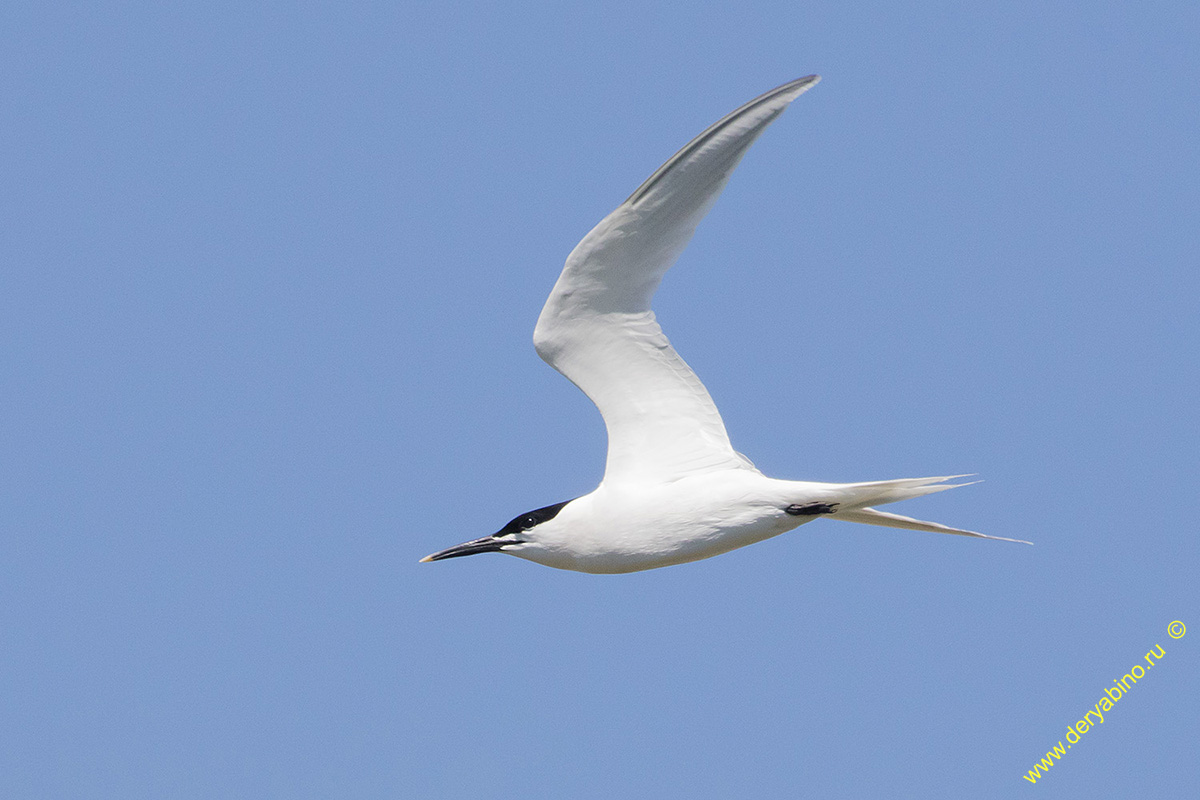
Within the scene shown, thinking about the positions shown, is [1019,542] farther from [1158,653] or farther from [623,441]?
[623,441]

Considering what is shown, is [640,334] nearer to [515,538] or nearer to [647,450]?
[647,450]

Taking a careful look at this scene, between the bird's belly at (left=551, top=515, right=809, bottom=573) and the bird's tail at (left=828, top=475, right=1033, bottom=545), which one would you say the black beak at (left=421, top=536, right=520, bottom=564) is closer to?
the bird's belly at (left=551, top=515, right=809, bottom=573)

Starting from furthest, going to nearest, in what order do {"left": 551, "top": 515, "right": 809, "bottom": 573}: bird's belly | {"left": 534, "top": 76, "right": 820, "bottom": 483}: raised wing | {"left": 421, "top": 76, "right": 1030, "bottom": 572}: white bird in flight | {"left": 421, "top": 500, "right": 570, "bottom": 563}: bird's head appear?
{"left": 421, "top": 500, "right": 570, "bottom": 563}: bird's head, {"left": 551, "top": 515, "right": 809, "bottom": 573}: bird's belly, {"left": 421, "top": 76, "right": 1030, "bottom": 572}: white bird in flight, {"left": 534, "top": 76, "right": 820, "bottom": 483}: raised wing

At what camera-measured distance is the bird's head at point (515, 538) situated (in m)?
8.54

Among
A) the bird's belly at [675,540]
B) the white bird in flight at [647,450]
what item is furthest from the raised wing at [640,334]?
the bird's belly at [675,540]

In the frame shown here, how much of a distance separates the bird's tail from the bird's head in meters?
1.97

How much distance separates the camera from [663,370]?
8266mm

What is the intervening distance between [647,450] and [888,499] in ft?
5.44

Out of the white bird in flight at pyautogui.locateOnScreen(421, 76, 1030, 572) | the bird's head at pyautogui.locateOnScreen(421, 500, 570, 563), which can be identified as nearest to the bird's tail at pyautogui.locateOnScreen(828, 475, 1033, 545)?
the white bird in flight at pyautogui.locateOnScreen(421, 76, 1030, 572)

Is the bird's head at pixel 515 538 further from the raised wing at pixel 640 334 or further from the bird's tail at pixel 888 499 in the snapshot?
the bird's tail at pixel 888 499

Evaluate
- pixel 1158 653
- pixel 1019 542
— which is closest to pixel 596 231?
pixel 1019 542

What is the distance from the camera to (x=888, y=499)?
7.69 m

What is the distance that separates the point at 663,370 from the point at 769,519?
123cm

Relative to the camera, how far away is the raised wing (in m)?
7.17
